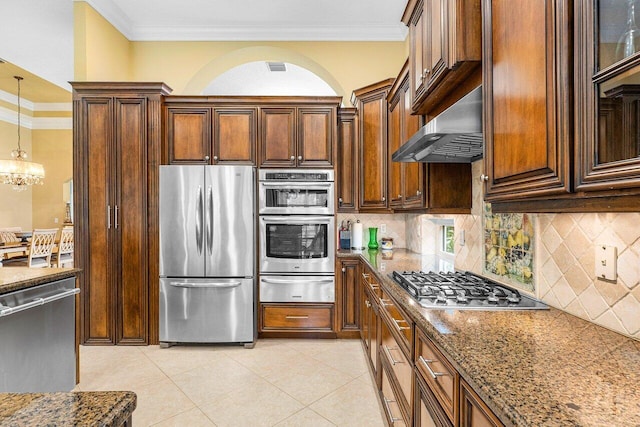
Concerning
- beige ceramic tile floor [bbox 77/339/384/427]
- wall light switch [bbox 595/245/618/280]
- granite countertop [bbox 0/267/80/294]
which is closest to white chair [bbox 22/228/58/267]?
beige ceramic tile floor [bbox 77/339/384/427]

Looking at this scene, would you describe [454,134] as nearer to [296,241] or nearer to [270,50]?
[296,241]

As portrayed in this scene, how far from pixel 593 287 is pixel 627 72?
852 millimetres

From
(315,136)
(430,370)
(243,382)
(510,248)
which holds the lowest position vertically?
(243,382)

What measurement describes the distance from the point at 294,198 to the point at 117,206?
1.72 metres

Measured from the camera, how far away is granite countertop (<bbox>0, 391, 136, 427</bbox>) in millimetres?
684

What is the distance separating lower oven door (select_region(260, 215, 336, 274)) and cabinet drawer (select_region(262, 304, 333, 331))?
36 centimetres

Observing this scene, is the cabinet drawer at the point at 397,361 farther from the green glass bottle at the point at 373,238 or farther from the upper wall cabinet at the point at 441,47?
the green glass bottle at the point at 373,238

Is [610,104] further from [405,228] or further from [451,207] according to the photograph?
[405,228]

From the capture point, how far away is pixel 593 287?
1.28 m

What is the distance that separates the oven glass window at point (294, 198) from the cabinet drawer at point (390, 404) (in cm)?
178

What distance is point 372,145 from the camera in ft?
11.5

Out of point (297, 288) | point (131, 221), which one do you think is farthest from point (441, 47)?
point (131, 221)

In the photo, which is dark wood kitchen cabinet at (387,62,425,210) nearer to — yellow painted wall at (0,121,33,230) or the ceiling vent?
the ceiling vent

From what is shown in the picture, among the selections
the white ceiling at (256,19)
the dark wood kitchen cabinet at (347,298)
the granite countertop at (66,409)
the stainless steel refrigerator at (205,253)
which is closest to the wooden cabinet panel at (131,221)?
the stainless steel refrigerator at (205,253)
